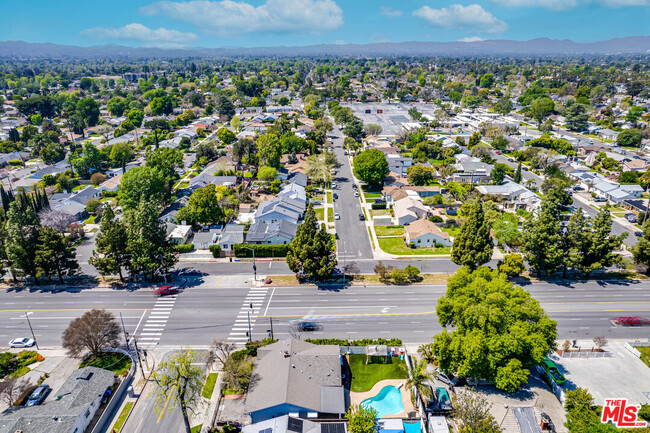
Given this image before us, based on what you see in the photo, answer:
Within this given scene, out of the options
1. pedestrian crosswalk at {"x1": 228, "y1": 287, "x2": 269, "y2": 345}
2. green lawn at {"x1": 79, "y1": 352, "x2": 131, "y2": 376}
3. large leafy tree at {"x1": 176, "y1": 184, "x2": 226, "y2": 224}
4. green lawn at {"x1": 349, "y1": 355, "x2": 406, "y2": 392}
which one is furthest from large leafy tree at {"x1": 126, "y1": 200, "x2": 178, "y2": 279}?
green lawn at {"x1": 349, "y1": 355, "x2": 406, "y2": 392}

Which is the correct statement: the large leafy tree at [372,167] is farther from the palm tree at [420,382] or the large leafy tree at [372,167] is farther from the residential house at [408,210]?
the palm tree at [420,382]

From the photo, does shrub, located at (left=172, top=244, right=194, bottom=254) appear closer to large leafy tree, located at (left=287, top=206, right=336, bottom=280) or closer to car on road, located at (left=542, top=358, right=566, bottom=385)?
large leafy tree, located at (left=287, top=206, right=336, bottom=280)

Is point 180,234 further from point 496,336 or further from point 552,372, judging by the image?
point 552,372

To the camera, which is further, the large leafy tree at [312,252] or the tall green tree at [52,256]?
the large leafy tree at [312,252]

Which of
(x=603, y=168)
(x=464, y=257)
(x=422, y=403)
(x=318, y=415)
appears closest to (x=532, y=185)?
(x=603, y=168)

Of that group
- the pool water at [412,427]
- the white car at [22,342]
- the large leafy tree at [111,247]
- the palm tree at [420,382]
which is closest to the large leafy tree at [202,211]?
the large leafy tree at [111,247]

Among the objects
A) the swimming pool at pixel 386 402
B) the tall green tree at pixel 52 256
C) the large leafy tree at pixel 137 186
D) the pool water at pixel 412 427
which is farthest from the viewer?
the large leafy tree at pixel 137 186

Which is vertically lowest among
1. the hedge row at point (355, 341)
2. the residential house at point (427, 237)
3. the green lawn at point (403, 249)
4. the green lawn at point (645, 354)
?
the green lawn at point (645, 354)
